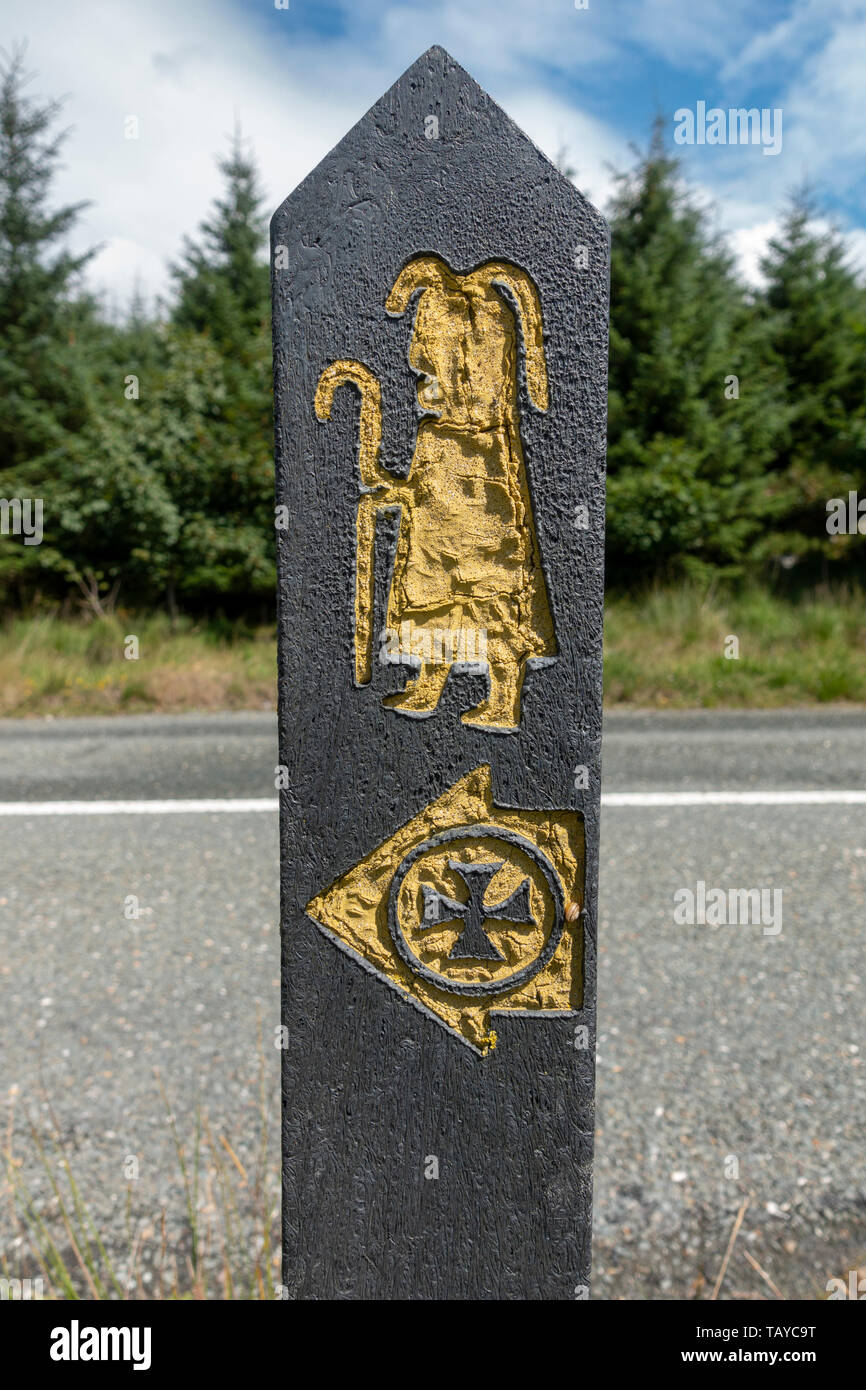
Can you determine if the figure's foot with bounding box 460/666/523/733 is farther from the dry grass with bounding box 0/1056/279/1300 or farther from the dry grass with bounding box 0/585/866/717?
the dry grass with bounding box 0/585/866/717

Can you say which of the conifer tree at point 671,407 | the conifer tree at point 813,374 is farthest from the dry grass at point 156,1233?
the conifer tree at point 813,374

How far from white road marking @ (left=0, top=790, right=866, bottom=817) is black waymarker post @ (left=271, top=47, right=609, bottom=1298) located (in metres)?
3.07

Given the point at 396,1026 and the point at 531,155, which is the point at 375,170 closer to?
the point at 531,155

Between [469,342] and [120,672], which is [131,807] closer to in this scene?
[120,672]

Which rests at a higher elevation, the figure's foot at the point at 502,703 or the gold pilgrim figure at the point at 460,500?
the gold pilgrim figure at the point at 460,500

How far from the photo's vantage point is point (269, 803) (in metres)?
4.43

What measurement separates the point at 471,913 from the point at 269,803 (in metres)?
3.24

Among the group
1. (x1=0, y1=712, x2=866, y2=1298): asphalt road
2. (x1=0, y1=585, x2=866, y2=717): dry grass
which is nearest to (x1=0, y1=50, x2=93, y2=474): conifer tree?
(x1=0, y1=585, x2=866, y2=717): dry grass

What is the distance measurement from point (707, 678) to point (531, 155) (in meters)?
5.90

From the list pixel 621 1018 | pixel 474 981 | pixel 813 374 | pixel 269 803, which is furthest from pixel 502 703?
pixel 813 374

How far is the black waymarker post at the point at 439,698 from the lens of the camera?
1229mm

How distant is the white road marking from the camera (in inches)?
171

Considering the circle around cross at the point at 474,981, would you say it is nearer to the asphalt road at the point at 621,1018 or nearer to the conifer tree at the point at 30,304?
the asphalt road at the point at 621,1018

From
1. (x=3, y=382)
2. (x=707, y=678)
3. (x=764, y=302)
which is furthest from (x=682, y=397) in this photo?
(x=3, y=382)
